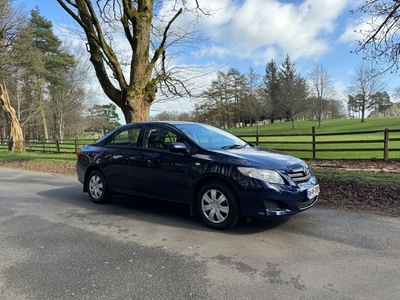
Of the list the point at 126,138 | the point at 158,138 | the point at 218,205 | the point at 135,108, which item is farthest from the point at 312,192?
the point at 135,108

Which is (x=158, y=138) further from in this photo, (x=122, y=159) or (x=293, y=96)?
(x=293, y=96)

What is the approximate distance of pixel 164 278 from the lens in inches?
117

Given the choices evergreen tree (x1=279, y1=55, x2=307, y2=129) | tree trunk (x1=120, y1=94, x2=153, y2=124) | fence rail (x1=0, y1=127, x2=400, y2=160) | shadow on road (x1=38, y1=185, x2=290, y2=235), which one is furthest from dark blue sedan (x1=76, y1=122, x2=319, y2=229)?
evergreen tree (x1=279, y1=55, x2=307, y2=129)

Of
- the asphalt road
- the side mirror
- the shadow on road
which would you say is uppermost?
the side mirror

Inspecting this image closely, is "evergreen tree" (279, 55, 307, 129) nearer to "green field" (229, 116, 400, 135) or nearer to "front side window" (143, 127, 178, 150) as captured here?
"green field" (229, 116, 400, 135)

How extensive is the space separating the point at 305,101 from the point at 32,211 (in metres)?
57.3

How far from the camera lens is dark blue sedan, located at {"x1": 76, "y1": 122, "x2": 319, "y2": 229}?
3.98m

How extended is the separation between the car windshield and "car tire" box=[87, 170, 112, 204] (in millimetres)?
1986

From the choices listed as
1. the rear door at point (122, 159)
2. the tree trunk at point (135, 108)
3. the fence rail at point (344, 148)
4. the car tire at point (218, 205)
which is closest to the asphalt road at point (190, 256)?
the car tire at point (218, 205)

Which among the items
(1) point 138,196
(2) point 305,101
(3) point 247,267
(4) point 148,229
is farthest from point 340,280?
(2) point 305,101

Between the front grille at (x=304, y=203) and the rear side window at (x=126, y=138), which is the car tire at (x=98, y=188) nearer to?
the rear side window at (x=126, y=138)

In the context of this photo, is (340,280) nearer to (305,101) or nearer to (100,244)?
(100,244)

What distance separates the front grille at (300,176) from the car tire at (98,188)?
357cm

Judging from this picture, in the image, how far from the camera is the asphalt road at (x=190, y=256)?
2754 millimetres
